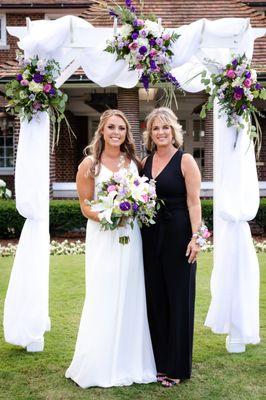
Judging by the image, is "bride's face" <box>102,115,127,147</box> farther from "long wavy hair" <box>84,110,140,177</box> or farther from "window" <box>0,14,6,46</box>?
"window" <box>0,14,6,46</box>

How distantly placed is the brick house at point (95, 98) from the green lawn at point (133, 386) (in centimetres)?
765

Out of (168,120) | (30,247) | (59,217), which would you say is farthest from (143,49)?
(59,217)

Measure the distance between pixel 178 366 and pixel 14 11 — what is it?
15.4 m

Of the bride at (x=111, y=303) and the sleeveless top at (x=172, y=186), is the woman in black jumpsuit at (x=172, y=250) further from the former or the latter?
the bride at (x=111, y=303)

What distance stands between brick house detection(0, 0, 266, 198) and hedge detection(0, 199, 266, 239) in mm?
1198

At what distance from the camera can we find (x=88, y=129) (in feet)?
59.8

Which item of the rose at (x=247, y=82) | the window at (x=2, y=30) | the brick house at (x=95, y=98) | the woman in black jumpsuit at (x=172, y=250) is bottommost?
the woman in black jumpsuit at (x=172, y=250)

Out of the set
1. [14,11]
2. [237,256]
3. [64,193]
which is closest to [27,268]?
[237,256]

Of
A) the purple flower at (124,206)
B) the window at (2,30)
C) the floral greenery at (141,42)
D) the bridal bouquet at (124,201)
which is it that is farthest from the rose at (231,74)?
the window at (2,30)

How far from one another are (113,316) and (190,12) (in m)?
11.6

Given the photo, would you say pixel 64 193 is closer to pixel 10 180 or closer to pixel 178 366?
pixel 10 180

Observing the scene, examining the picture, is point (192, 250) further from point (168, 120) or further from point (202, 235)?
point (168, 120)

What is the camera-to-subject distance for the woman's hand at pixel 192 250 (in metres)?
4.37

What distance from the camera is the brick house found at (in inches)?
537
